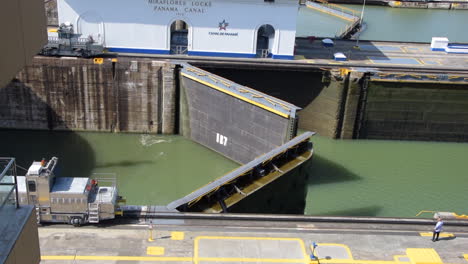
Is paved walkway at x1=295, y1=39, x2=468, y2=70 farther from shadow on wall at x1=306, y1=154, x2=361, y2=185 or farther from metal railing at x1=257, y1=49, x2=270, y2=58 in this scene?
shadow on wall at x1=306, y1=154, x2=361, y2=185

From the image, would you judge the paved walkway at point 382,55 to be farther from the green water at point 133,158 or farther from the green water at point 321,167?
the green water at point 133,158

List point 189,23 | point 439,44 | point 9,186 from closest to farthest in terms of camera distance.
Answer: point 9,186
point 189,23
point 439,44

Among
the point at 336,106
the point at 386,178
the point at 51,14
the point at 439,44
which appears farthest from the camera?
the point at 439,44

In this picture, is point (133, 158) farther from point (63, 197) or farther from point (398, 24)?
point (398, 24)

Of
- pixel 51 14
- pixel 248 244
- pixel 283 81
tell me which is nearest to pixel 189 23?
pixel 283 81

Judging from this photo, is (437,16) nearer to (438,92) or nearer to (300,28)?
(300,28)

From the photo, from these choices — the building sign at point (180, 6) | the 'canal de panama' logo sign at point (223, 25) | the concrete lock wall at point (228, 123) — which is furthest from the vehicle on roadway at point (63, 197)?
the 'canal de panama' logo sign at point (223, 25)

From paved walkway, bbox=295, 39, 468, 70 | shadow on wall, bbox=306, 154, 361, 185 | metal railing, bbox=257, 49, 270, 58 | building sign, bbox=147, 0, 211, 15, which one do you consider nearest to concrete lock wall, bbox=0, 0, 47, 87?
shadow on wall, bbox=306, 154, 361, 185
